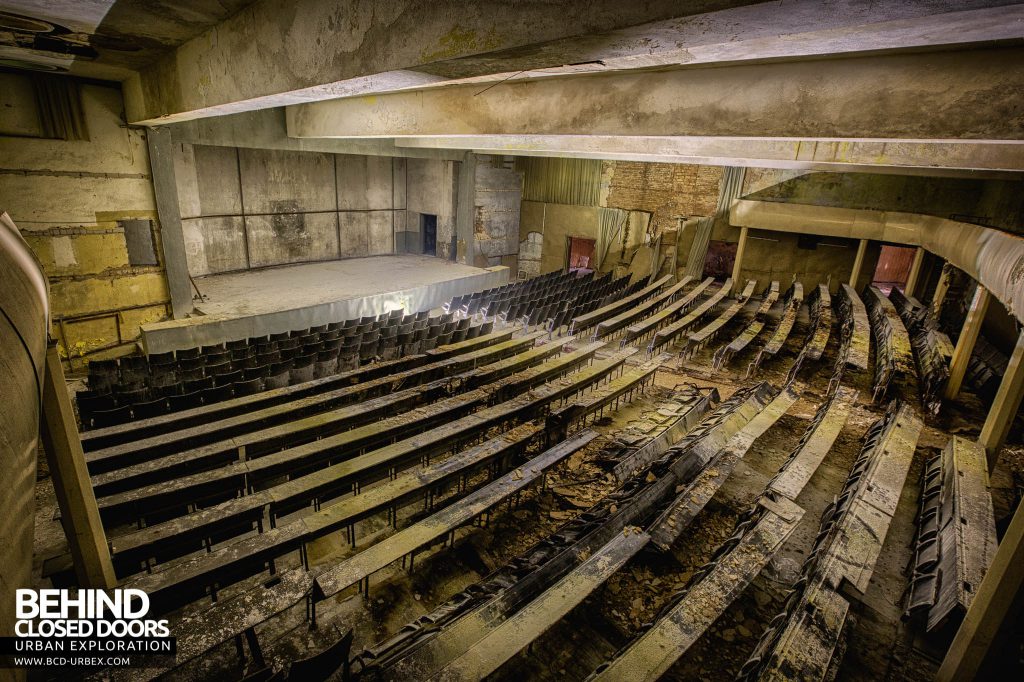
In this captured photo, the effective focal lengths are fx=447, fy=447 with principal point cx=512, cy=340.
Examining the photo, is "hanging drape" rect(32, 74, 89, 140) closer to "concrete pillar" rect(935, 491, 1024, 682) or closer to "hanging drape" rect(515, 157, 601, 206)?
"concrete pillar" rect(935, 491, 1024, 682)

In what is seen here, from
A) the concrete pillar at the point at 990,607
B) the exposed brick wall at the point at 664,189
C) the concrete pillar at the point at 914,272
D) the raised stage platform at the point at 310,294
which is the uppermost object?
the exposed brick wall at the point at 664,189

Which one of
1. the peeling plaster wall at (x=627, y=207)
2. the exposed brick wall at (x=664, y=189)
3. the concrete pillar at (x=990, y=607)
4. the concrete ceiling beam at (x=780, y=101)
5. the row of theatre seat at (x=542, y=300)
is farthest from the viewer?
→ the peeling plaster wall at (x=627, y=207)

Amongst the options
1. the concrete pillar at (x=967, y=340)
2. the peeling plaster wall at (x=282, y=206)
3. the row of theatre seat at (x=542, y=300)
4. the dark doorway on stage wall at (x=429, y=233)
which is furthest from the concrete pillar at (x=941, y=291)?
the peeling plaster wall at (x=282, y=206)

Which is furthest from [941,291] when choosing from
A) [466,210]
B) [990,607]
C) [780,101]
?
[466,210]

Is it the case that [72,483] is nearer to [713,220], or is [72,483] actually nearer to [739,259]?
[739,259]

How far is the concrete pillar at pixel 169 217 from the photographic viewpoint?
8329 millimetres

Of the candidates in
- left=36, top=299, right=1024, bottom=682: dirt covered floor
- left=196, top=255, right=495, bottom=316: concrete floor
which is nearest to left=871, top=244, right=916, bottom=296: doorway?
left=36, top=299, right=1024, bottom=682: dirt covered floor

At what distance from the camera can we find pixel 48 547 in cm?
377

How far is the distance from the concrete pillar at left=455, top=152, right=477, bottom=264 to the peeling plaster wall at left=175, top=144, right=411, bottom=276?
88.3 inches

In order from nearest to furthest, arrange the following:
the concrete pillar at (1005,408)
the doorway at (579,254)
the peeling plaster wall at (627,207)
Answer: the concrete pillar at (1005,408)
the peeling plaster wall at (627,207)
the doorway at (579,254)

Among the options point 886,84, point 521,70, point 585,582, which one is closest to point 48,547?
point 585,582

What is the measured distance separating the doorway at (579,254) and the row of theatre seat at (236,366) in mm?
9553

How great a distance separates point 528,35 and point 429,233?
1430 centimetres

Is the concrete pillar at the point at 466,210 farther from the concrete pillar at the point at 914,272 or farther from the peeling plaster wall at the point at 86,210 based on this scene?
the concrete pillar at the point at 914,272
